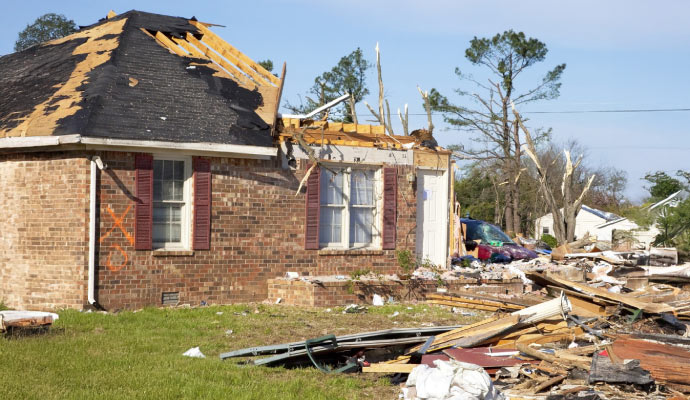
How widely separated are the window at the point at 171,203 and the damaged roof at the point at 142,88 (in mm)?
693

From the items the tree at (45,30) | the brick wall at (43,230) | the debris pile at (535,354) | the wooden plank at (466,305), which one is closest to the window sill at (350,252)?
the wooden plank at (466,305)

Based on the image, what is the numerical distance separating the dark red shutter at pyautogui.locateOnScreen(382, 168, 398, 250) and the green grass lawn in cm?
358

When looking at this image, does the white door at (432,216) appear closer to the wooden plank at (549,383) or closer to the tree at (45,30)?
the wooden plank at (549,383)

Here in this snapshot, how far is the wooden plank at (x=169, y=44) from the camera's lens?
15.9 m

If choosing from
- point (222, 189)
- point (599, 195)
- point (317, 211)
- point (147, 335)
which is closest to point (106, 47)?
point (222, 189)

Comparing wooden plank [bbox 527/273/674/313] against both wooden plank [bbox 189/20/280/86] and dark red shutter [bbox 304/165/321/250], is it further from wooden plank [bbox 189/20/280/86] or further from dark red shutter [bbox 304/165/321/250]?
wooden plank [bbox 189/20/280/86]

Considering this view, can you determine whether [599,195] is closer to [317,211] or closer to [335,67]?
[335,67]

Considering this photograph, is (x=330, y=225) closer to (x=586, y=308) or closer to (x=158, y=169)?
(x=158, y=169)

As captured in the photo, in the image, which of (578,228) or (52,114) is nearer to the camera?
(52,114)

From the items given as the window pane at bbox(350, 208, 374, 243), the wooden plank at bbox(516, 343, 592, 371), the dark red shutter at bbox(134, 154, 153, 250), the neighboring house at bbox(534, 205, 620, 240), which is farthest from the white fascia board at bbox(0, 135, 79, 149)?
the neighboring house at bbox(534, 205, 620, 240)

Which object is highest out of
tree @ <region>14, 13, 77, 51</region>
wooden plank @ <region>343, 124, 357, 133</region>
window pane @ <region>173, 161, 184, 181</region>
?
tree @ <region>14, 13, 77, 51</region>

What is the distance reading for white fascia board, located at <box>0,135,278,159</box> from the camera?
42.2ft

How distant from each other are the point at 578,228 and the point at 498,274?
40.9m

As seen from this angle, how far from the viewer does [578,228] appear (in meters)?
56.0
